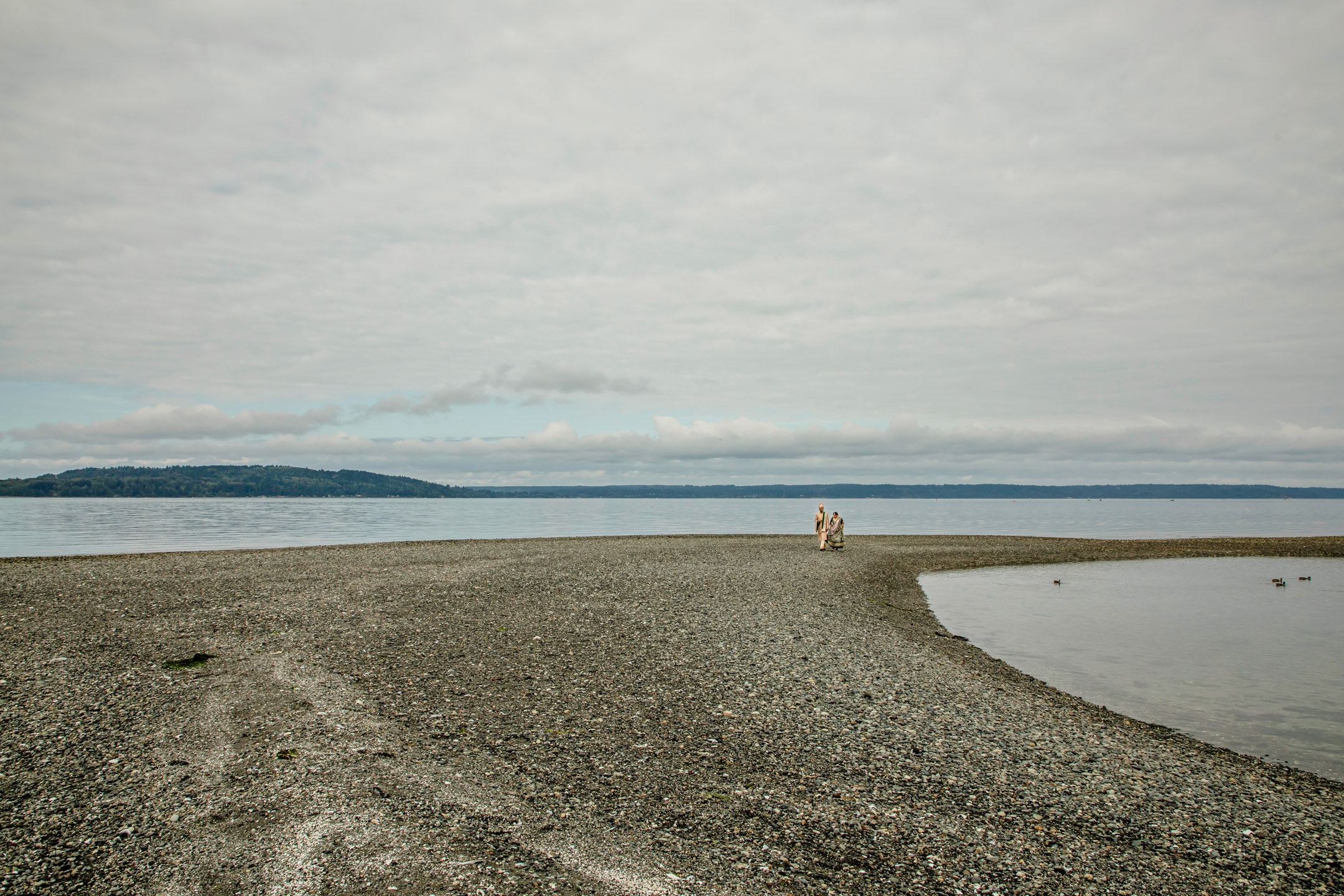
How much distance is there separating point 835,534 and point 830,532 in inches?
14.6

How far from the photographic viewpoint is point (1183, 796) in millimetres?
8523

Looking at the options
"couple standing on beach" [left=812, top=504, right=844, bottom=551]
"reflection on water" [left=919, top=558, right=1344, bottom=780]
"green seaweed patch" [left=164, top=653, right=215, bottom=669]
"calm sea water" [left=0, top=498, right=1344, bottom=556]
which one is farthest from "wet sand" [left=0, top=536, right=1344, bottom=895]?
"calm sea water" [left=0, top=498, right=1344, bottom=556]

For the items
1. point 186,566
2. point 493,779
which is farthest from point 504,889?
point 186,566

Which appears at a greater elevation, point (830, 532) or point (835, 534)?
point (830, 532)

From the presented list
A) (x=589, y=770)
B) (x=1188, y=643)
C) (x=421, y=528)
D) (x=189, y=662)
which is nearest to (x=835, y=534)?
(x=1188, y=643)

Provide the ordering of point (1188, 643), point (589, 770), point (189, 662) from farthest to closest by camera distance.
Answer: point (1188, 643) < point (189, 662) < point (589, 770)

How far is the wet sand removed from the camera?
21.1ft

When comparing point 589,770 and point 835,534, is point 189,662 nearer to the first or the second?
point 589,770

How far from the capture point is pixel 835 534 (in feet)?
135

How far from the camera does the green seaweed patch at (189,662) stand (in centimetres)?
1309

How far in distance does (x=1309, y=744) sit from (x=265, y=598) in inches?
917

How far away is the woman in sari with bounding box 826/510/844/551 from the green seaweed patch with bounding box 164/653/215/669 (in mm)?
32232

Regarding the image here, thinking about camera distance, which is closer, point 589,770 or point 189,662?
point 589,770

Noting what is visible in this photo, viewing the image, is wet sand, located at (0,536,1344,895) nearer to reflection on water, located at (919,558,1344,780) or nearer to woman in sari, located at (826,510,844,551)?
reflection on water, located at (919,558,1344,780)
